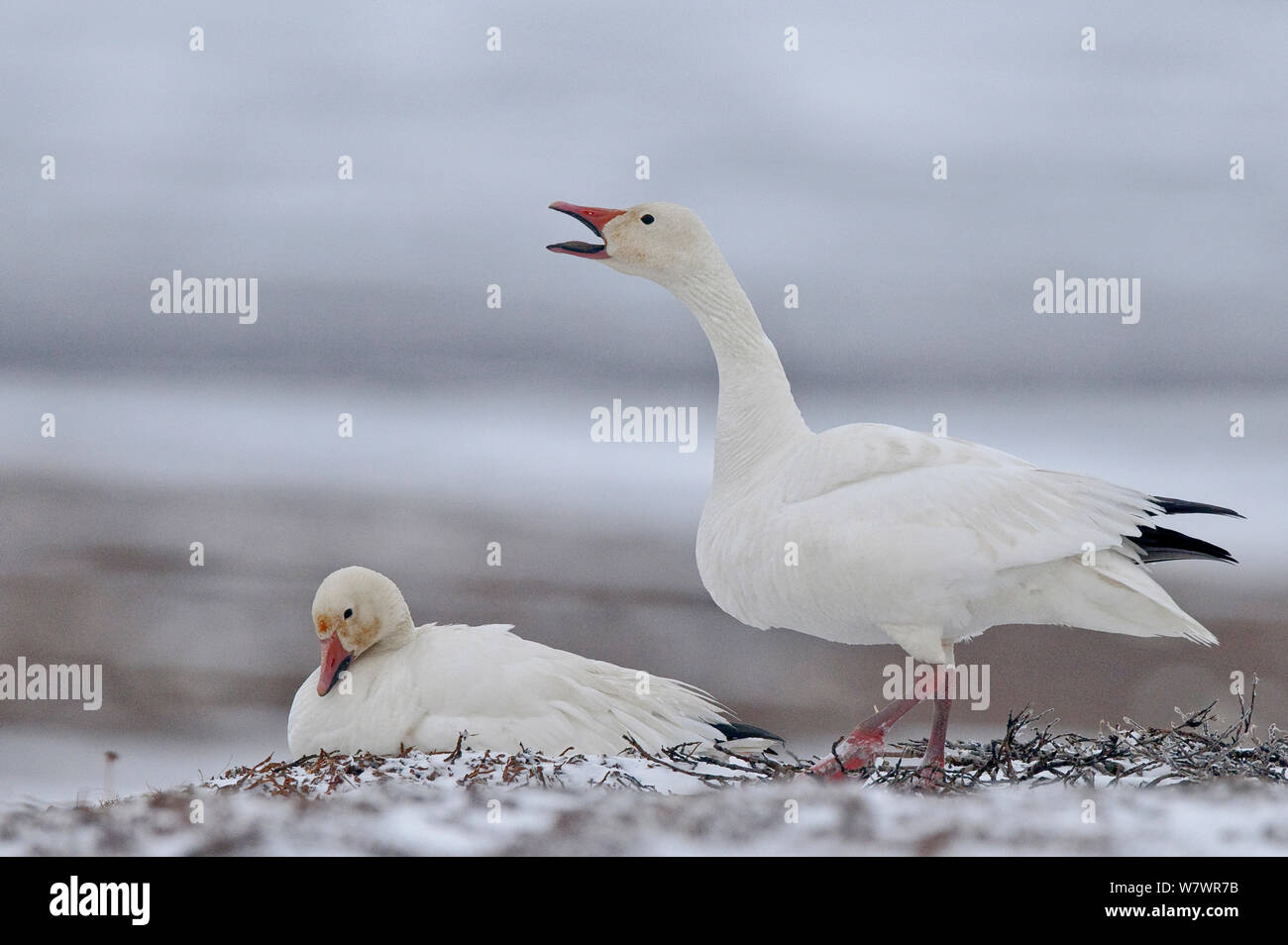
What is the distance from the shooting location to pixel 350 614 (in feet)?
18.1

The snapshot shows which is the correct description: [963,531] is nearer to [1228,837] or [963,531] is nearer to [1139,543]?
[1139,543]

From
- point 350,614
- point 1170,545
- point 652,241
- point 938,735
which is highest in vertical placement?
point 652,241

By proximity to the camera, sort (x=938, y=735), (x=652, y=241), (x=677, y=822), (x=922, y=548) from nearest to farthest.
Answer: (x=677, y=822)
(x=922, y=548)
(x=938, y=735)
(x=652, y=241)

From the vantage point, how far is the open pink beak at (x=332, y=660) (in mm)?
5426

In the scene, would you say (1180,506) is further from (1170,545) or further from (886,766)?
(886,766)

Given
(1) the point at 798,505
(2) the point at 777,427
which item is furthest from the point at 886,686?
(2) the point at 777,427

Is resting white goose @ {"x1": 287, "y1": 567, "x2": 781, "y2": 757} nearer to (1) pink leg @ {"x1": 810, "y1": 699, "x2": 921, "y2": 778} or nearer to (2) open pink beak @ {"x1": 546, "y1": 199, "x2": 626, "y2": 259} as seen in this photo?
(1) pink leg @ {"x1": 810, "y1": 699, "x2": 921, "y2": 778}

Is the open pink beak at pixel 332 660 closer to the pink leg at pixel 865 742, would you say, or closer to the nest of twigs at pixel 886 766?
the nest of twigs at pixel 886 766

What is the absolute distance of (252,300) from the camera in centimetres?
614

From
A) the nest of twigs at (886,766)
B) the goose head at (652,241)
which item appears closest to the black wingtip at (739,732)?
the nest of twigs at (886,766)

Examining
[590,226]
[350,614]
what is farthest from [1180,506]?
[350,614]

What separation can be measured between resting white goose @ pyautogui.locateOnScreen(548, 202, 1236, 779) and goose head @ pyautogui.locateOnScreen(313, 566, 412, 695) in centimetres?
146

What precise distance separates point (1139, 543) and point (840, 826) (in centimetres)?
190

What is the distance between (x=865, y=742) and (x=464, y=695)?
5.37ft
